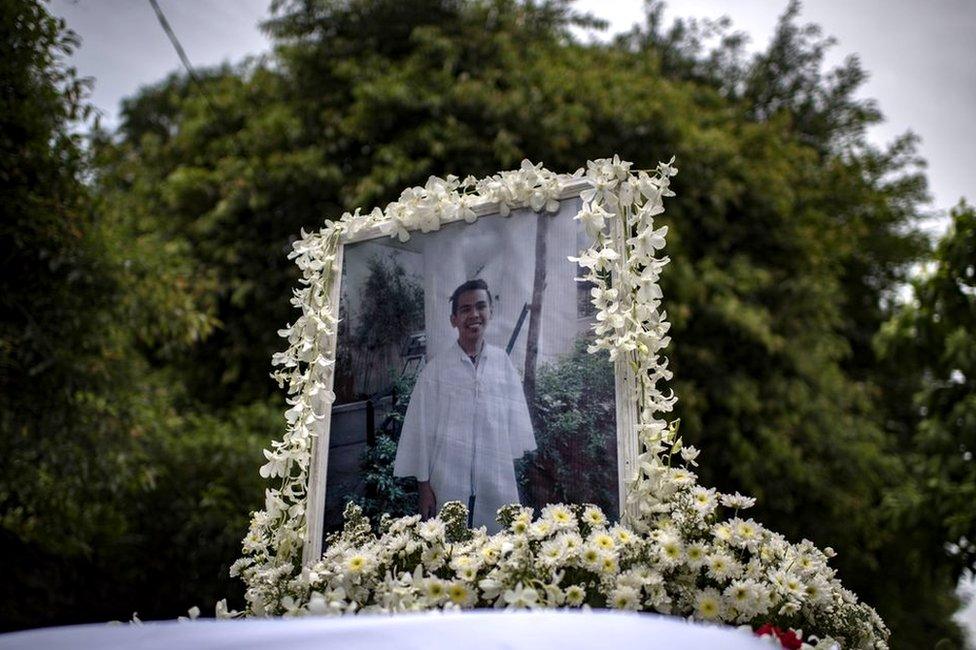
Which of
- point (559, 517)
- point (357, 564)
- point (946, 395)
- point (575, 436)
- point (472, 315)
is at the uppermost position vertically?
point (946, 395)

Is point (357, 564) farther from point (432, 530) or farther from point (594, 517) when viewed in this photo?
point (594, 517)

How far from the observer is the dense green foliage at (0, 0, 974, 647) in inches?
170

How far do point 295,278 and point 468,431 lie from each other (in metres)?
5.42

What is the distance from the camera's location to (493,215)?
249 centimetres

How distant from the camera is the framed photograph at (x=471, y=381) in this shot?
2.25 m

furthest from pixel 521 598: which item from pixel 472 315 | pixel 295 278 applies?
pixel 295 278

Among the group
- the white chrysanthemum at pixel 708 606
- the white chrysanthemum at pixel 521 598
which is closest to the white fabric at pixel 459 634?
the white chrysanthemum at pixel 521 598

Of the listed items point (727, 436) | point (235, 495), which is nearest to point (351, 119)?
point (235, 495)

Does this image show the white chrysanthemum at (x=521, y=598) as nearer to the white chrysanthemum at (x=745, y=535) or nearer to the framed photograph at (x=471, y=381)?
the framed photograph at (x=471, y=381)

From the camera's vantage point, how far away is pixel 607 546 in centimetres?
199

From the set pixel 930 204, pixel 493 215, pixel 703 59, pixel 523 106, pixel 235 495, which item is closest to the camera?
pixel 493 215

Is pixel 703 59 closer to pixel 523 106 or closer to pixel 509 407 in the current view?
pixel 523 106

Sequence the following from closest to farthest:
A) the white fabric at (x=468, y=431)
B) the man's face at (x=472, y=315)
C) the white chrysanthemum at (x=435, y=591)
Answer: the white chrysanthemum at (x=435, y=591) → the white fabric at (x=468, y=431) → the man's face at (x=472, y=315)

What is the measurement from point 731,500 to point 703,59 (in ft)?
37.1
